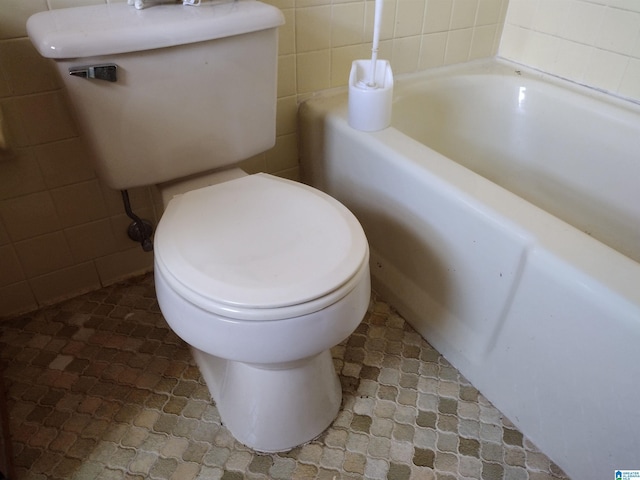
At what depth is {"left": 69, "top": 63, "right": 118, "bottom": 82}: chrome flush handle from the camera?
2.78 feet

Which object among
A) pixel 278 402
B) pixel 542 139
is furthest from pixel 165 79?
pixel 542 139

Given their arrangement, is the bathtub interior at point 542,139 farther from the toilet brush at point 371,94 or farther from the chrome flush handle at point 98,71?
the chrome flush handle at point 98,71

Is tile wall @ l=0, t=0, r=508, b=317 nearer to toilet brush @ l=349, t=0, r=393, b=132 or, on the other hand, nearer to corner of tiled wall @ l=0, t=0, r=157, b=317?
corner of tiled wall @ l=0, t=0, r=157, b=317

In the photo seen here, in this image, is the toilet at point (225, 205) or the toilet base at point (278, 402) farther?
the toilet base at point (278, 402)

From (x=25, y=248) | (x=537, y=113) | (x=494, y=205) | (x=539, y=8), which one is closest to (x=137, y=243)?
(x=25, y=248)

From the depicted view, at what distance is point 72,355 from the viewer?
116cm

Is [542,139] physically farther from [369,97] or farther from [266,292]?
[266,292]

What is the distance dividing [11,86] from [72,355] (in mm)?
602

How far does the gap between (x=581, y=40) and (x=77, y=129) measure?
1.30m

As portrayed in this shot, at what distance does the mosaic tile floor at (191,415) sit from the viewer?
3.08 ft

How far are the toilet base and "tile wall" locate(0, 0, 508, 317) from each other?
530 mm

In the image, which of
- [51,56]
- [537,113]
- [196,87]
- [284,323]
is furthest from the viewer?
[537,113]

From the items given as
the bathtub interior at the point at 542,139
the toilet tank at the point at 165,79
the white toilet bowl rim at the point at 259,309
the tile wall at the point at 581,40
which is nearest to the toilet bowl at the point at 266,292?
the white toilet bowl rim at the point at 259,309

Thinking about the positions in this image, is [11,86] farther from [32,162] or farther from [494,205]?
[494,205]
